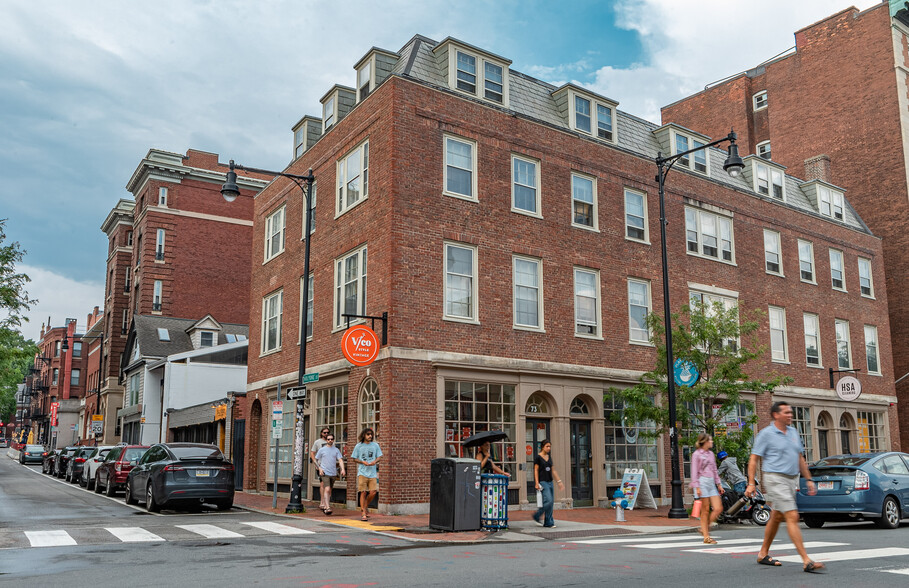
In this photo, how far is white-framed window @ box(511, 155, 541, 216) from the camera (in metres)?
21.5

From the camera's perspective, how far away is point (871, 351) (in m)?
32.4

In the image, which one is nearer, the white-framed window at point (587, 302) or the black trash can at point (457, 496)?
the black trash can at point (457, 496)

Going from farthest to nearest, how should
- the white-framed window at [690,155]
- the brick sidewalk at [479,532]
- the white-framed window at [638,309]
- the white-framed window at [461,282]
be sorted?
the white-framed window at [690,155] → the white-framed window at [638,309] → the white-framed window at [461,282] → the brick sidewalk at [479,532]

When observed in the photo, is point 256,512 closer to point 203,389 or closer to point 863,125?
point 203,389

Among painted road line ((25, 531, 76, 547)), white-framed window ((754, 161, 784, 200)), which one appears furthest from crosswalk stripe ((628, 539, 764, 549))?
white-framed window ((754, 161, 784, 200))

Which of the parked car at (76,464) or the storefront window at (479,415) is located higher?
the storefront window at (479,415)

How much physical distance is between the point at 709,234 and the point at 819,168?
11925 millimetres

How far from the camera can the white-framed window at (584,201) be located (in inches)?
893

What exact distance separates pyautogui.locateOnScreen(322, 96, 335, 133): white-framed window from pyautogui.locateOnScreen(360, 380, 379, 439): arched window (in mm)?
8497

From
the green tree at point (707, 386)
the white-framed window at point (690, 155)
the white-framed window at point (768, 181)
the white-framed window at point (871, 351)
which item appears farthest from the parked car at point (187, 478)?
the white-framed window at point (871, 351)

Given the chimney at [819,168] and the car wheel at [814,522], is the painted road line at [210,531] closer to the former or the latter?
the car wheel at [814,522]

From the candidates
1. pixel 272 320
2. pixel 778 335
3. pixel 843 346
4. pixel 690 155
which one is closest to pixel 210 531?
pixel 272 320

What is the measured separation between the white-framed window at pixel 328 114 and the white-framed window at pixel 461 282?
642cm

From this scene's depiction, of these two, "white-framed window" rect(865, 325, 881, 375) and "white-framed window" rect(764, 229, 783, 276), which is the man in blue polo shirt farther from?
"white-framed window" rect(865, 325, 881, 375)
